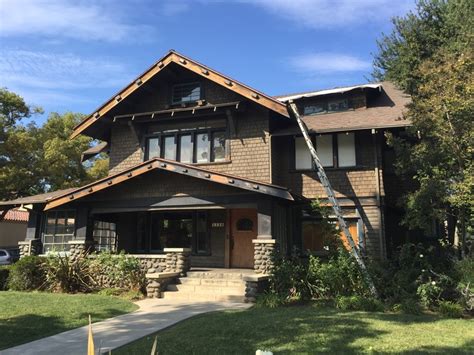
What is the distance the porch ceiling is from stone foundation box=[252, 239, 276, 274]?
1403mm

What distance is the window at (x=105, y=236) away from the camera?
17.5 m

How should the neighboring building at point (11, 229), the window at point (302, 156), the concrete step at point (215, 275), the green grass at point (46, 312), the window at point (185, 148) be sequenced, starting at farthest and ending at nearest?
1. the neighboring building at point (11, 229)
2. the window at point (185, 148)
3. the window at point (302, 156)
4. the concrete step at point (215, 275)
5. the green grass at point (46, 312)

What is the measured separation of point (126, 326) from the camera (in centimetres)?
838

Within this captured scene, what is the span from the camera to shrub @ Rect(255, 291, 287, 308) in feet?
34.0

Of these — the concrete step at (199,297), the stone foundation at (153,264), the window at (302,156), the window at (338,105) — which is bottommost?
the concrete step at (199,297)

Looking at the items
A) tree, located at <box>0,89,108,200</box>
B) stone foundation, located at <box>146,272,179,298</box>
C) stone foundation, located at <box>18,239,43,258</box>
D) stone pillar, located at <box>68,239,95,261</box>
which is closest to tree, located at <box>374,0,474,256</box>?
stone foundation, located at <box>146,272,179,298</box>

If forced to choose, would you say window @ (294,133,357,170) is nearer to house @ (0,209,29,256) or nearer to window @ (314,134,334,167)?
window @ (314,134,334,167)

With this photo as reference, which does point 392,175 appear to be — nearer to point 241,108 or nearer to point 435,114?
point 435,114

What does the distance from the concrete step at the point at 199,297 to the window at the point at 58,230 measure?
7.40m

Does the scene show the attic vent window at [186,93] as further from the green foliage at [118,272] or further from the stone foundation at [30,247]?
the stone foundation at [30,247]

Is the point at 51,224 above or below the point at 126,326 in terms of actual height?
above

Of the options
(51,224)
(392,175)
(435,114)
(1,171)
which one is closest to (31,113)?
(1,171)

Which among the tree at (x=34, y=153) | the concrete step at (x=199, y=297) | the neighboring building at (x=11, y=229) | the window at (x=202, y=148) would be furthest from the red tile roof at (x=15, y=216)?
the concrete step at (x=199, y=297)

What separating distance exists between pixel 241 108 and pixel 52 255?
26.3 feet
